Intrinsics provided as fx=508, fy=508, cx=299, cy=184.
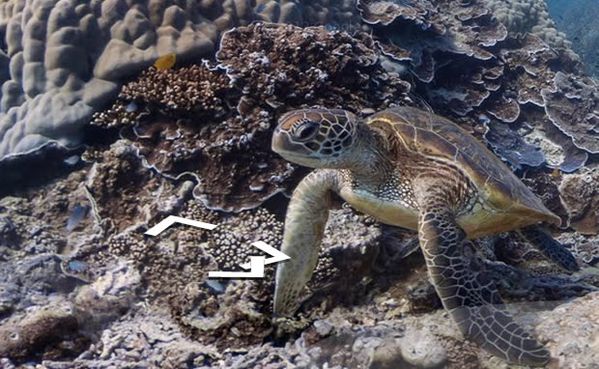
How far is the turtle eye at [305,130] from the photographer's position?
2.62m

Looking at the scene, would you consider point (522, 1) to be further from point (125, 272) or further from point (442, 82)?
point (125, 272)

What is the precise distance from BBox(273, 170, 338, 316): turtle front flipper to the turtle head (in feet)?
1.01

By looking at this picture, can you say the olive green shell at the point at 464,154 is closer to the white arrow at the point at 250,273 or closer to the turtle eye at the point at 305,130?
the turtle eye at the point at 305,130

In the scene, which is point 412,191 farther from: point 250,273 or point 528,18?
point 528,18

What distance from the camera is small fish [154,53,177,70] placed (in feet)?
13.8

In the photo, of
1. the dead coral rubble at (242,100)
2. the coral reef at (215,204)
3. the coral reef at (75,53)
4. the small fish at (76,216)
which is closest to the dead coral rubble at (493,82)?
the coral reef at (215,204)

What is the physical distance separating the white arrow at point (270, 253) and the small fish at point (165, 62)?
182 cm

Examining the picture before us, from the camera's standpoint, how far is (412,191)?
2.96 m

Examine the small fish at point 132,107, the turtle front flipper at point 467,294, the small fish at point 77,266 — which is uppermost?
the turtle front flipper at point 467,294

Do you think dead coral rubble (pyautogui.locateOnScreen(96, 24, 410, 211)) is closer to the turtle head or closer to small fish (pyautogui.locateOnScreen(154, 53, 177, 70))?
small fish (pyautogui.locateOnScreen(154, 53, 177, 70))

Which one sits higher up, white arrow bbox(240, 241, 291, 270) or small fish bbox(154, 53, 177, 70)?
small fish bbox(154, 53, 177, 70)

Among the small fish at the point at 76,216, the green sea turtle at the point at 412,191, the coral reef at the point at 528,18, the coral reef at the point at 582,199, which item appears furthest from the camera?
the coral reef at the point at 528,18

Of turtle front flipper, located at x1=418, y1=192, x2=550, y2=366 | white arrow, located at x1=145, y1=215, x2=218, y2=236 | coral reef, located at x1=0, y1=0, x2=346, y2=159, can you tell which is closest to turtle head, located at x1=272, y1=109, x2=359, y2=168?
turtle front flipper, located at x1=418, y1=192, x2=550, y2=366

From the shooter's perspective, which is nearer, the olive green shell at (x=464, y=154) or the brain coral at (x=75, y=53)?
the olive green shell at (x=464, y=154)
